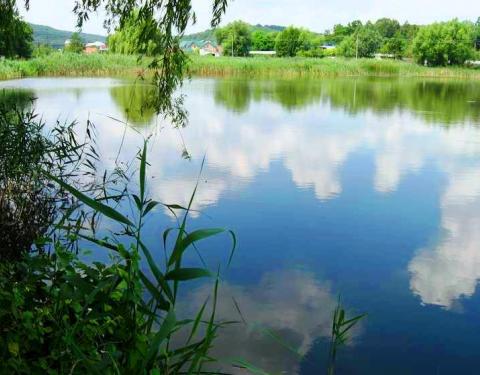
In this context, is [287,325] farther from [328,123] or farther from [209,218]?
[328,123]

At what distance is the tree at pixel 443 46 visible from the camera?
50.6 meters

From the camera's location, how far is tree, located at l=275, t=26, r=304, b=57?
198 feet

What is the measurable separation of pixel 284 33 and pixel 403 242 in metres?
58.8

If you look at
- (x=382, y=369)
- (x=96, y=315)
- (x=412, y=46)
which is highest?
(x=412, y=46)

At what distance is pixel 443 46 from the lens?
50.1 m

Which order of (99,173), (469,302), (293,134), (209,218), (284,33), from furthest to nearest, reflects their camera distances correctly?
(284,33) → (293,134) → (99,173) → (209,218) → (469,302)

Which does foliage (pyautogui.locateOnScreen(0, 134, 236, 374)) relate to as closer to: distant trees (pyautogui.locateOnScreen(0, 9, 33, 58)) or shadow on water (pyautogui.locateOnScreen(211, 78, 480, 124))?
distant trees (pyautogui.locateOnScreen(0, 9, 33, 58))

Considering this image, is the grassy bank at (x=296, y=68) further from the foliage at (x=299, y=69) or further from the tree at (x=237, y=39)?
the tree at (x=237, y=39)

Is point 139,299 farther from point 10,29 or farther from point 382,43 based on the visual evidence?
point 382,43

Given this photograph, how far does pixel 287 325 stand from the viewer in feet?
12.3

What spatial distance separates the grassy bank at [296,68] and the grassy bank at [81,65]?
367 centimetres

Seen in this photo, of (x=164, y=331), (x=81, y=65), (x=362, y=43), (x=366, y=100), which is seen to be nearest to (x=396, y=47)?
(x=362, y=43)

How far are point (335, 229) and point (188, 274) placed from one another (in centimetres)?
413

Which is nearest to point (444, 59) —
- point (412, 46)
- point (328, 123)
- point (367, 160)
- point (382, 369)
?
point (412, 46)
